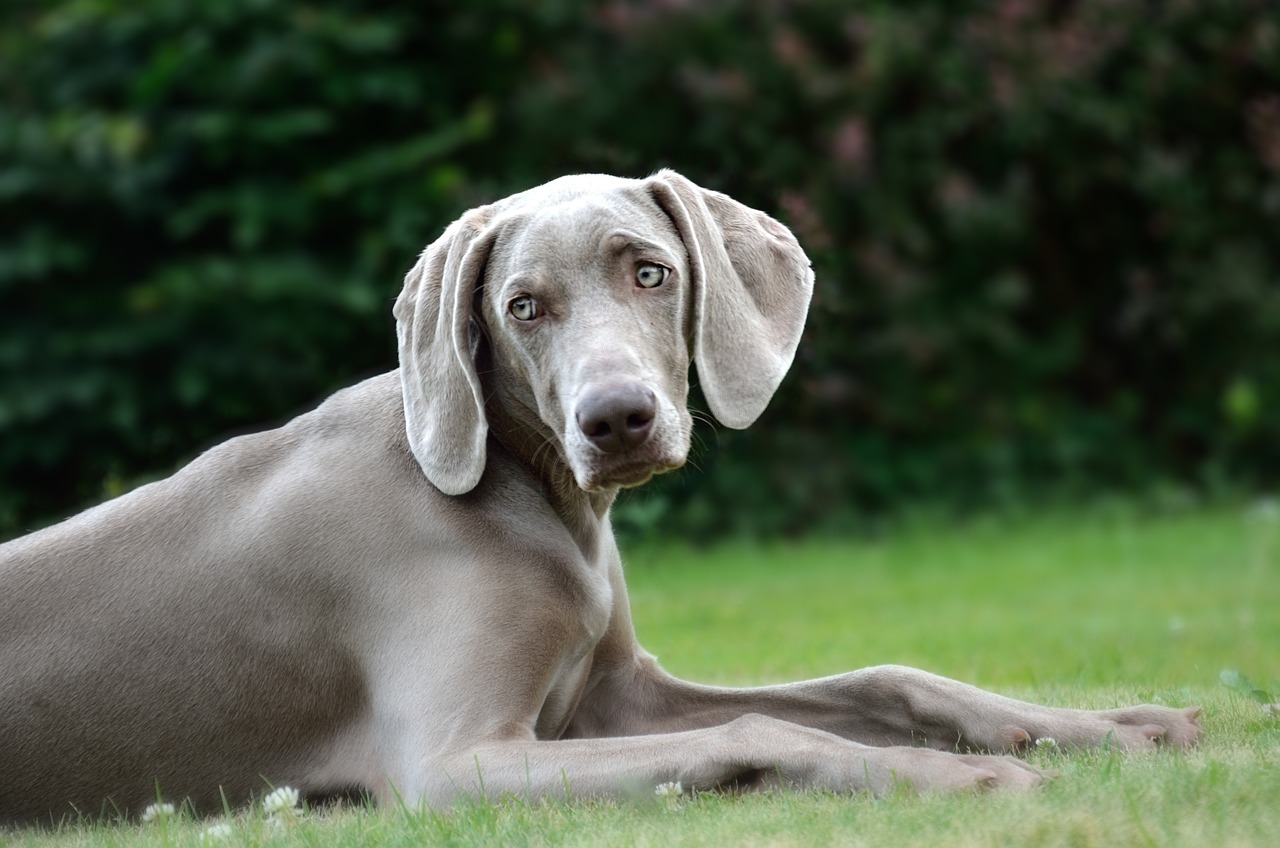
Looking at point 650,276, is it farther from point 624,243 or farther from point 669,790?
point 669,790

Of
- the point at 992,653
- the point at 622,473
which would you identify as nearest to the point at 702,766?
the point at 622,473

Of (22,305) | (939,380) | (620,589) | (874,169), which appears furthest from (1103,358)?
(620,589)

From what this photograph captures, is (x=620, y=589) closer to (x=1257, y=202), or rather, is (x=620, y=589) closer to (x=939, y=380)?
(x=939, y=380)

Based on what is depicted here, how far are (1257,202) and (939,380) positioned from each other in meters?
2.47

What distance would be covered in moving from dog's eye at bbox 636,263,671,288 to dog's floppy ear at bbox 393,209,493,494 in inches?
14.2

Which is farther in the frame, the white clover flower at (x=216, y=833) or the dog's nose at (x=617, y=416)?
the dog's nose at (x=617, y=416)

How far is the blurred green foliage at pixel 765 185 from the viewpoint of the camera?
1002 centimetres

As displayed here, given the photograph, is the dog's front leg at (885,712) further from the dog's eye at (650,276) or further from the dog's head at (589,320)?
the dog's eye at (650,276)

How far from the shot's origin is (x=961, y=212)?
36.0 feet

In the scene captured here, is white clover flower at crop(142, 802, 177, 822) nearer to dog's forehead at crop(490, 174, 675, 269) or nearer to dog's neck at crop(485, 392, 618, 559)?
dog's neck at crop(485, 392, 618, 559)

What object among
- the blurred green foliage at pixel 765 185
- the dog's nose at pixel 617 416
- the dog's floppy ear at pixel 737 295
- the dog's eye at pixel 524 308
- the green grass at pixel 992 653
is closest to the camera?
the green grass at pixel 992 653

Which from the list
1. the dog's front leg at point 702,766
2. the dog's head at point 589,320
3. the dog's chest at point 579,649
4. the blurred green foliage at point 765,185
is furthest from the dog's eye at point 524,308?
the blurred green foliage at point 765,185

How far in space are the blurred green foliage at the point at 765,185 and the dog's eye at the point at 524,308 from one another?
578cm

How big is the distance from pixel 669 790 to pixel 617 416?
733 mm
